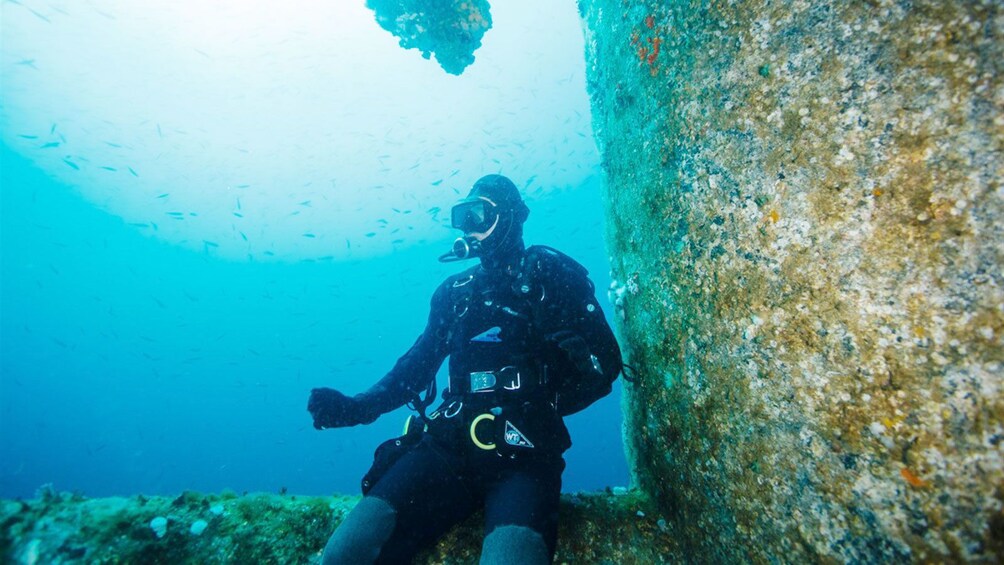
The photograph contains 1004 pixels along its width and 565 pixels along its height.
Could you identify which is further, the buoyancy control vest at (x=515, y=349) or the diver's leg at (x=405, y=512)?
the buoyancy control vest at (x=515, y=349)

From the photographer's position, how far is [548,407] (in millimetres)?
3105

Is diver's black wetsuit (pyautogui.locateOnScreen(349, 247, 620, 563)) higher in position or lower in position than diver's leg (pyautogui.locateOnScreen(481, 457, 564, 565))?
higher

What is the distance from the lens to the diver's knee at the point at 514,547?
2.26m

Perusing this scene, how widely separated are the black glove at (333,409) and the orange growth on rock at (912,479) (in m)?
3.06

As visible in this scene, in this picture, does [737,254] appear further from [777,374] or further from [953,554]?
[953,554]

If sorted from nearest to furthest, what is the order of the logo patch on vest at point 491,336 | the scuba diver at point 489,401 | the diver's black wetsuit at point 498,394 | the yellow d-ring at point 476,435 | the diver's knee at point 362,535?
the diver's knee at point 362,535
the scuba diver at point 489,401
the diver's black wetsuit at point 498,394
the yellow d-ring at point 476,435
the logo patch on vest at point 491,336

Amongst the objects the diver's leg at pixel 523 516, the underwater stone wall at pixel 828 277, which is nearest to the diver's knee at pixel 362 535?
the diver's leg at pixel 523 516

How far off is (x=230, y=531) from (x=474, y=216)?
3059 millimetres

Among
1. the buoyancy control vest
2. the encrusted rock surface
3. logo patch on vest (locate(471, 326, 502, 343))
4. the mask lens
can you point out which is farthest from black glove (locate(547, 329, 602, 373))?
the encrusted rock surface

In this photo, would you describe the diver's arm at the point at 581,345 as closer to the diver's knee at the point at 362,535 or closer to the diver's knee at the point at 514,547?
the diver's knee at the point at 514,547

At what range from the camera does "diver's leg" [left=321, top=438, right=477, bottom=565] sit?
243cm

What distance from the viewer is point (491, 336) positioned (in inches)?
139

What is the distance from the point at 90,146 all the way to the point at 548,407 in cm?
9280

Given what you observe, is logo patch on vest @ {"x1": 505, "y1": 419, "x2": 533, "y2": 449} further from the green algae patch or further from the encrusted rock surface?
the encrusted rock surface
